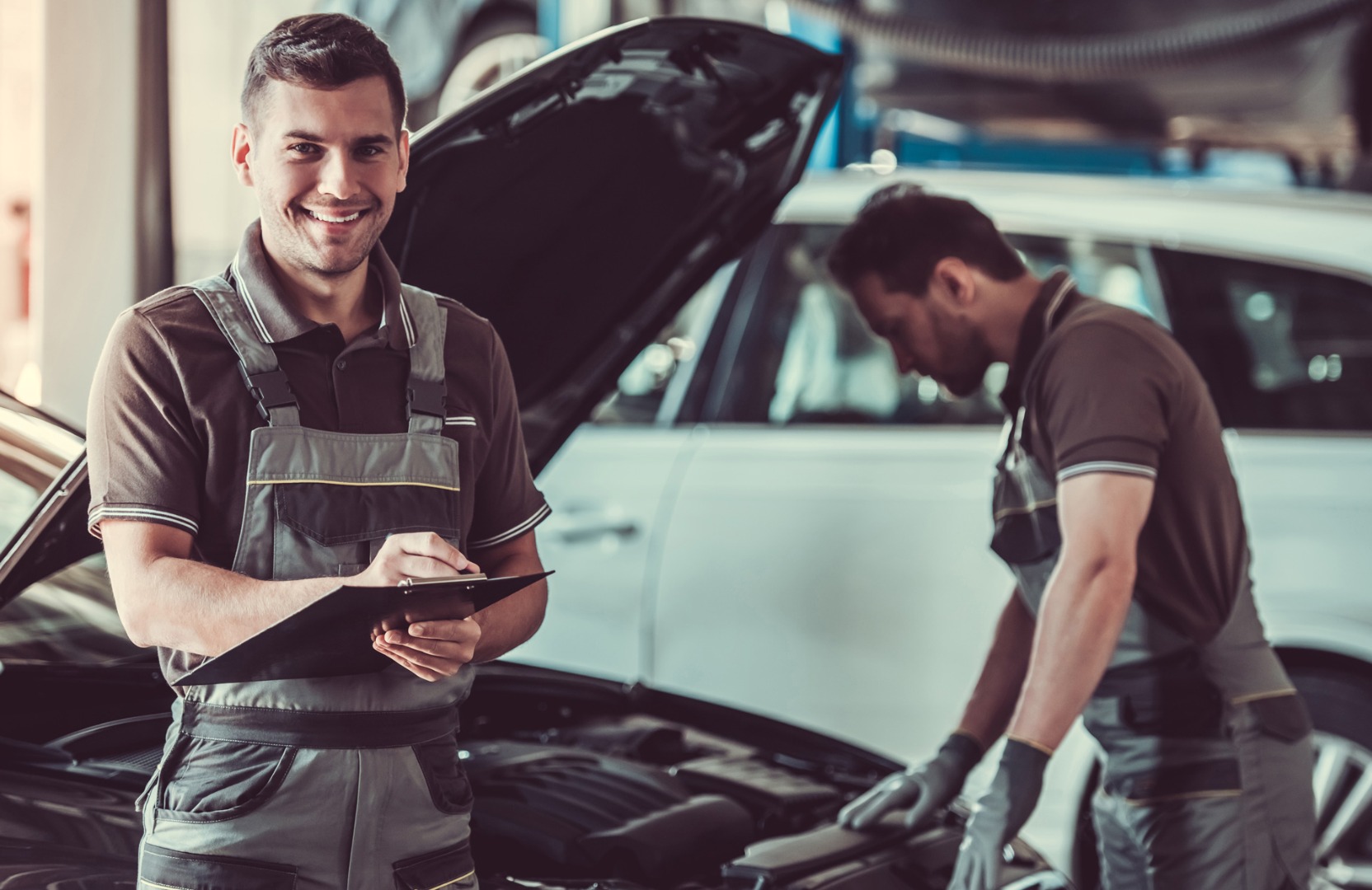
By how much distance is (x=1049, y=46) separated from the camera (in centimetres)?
596

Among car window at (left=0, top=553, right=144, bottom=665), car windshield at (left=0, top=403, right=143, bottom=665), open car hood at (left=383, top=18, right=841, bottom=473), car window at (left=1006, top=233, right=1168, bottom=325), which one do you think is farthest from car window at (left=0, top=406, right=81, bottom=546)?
car window at (left=1006, top=233, right=1168, bottom=325)

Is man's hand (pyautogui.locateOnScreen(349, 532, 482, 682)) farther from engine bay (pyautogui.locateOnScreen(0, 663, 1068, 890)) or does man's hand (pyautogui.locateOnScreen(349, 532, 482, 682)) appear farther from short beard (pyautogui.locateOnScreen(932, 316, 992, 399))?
short beard (pyautogui.locateOnScreen(932, 316, 992, 399))

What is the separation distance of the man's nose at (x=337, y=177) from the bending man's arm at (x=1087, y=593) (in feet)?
3.67

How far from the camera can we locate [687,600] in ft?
11.6

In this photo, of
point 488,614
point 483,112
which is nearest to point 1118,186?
point 483,112

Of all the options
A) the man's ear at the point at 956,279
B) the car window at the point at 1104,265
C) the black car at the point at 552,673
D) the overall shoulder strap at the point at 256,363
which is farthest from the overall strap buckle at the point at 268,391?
the car window at the point at 1104,265

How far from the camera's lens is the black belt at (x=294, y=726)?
4.47ft

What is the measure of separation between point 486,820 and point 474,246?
864mm

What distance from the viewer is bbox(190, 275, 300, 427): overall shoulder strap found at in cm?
138

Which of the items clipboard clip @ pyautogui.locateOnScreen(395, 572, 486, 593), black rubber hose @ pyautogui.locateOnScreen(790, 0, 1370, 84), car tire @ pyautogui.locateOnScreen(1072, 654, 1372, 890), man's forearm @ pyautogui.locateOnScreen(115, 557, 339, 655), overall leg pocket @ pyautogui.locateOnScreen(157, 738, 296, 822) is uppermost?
black rubber hose @ pyautogui.locateOnScreen(790, 0, 1370, 84)

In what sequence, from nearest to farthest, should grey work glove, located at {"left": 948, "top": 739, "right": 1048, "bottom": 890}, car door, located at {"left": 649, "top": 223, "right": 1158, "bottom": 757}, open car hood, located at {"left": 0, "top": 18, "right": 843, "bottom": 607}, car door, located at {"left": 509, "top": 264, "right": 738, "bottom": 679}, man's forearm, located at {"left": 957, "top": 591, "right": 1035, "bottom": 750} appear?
open car hood, located at {"left": 0, "top": 18, "right": 843, "bottom": 607}, grey work glove, located at {"left": 948, "top": 739, "right": 1048, "bottom": 890}, man's forearm, located at {"left": 957, "top": 591, "right": 1035, "bottom": 750}, car door, located at {"left": 649, "top": 223, "right": 1158, "bottom": 757}, car door, located at {"left": 509, "top": 264, "right": 738, "bottom": 679}

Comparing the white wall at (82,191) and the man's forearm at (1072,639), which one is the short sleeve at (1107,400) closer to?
the man's forearm at (1072,639)

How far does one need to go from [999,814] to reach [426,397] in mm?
1090

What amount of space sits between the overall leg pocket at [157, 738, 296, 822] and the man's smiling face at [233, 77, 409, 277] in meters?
0.48
